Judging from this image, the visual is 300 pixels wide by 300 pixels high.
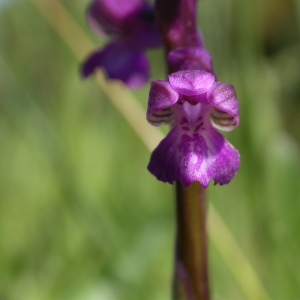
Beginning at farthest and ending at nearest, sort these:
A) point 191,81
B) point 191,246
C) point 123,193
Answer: point 123,193, point 191,246, point 191,81

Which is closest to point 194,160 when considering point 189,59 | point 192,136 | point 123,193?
point 192,136

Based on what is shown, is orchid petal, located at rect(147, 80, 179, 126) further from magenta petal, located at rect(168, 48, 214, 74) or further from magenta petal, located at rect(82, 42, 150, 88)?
magenta petal, located at rect(82, 42, 150, 88)

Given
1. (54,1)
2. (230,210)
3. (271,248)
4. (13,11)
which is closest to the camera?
(271,248)

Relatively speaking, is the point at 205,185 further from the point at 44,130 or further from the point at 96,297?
the point at 44,130

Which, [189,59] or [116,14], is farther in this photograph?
[116,14]

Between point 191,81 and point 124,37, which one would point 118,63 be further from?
point 191,81

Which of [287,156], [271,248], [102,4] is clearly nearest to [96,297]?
[271,248]

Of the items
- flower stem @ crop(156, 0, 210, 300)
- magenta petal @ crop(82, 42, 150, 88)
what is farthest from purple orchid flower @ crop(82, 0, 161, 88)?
flower stem @ crop(156, 0, 210, 300)

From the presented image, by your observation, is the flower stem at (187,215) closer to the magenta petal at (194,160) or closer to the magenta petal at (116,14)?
the magenta petal at (194,160)
